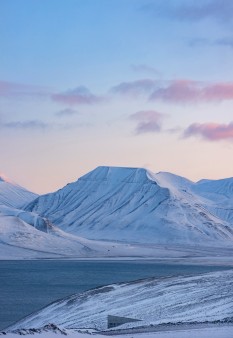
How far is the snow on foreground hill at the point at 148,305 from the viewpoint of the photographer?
43.9 meters

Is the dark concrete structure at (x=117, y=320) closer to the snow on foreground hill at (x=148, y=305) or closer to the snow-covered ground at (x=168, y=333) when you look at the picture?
the snow on foreground hill at (x=148, y=305)

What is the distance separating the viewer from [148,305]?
48.2 m

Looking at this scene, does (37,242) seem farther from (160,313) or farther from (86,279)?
(160,313)

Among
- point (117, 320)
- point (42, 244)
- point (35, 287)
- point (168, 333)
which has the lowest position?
point (117, 320)

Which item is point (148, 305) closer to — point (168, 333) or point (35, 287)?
point (168, 333)

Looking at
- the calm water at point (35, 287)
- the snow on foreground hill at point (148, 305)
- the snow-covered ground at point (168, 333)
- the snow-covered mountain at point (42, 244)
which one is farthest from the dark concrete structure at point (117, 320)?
the snow-covered mountain at point (42, 244)

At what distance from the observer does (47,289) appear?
74000 millimetres

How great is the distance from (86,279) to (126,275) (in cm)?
892

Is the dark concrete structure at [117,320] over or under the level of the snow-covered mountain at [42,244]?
under

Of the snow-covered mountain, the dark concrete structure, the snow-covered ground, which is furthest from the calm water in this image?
the snow-covered mountain

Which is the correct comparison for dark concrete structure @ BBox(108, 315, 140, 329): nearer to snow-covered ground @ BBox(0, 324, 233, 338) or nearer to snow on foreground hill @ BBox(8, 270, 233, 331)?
snow on foreground hill @ BBox(8, 270, 233, 331)

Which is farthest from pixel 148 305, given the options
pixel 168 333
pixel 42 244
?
pixel 42 244

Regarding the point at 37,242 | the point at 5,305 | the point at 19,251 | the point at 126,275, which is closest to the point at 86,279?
the point at 126,275

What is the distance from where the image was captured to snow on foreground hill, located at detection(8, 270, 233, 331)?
144ft
